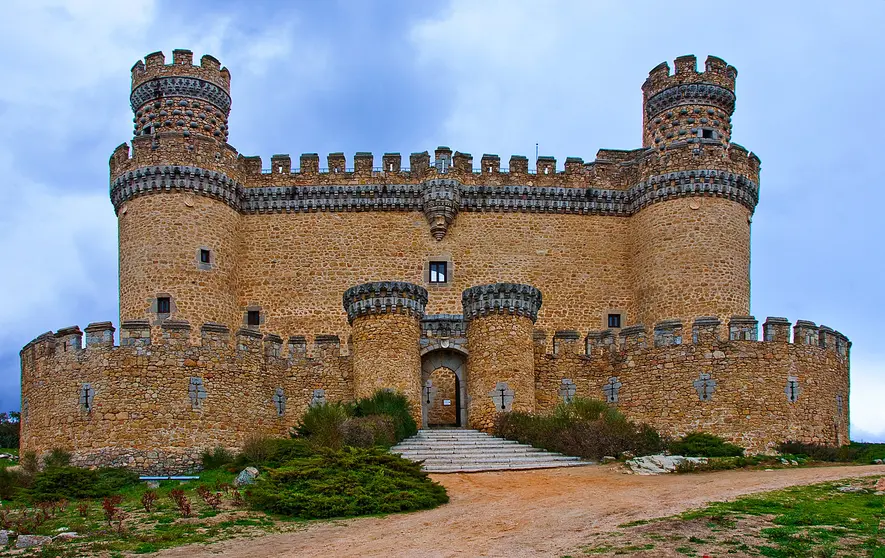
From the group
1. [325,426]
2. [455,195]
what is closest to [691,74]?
[455,195]

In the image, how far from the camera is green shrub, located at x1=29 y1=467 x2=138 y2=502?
1955 cm

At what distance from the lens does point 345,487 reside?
1689cm

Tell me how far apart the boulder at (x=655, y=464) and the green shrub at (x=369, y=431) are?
4.82 metres

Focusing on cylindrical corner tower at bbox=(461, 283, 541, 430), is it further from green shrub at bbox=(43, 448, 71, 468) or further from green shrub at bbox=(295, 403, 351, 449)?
green shrub at bbox=(43, 448, 71, 468)

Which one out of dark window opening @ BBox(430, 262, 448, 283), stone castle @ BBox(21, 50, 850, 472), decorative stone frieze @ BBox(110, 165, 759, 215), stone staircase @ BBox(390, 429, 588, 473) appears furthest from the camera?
dark window opening @ BBox(430, 262, 448, 283)

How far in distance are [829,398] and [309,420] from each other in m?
12.7

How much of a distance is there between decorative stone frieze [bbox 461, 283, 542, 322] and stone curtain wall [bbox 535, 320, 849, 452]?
2.14m

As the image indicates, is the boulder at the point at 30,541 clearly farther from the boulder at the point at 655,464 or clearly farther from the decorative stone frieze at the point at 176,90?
the decorative stone frieze at the point at 176,90

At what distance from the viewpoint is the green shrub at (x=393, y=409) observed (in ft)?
79.1

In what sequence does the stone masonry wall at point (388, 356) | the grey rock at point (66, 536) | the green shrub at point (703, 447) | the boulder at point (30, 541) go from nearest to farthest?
the boulder at point (30, 541)
the grey rock at point (66, 536)
the green shrub at point (703, 447)
the stone masonry wall at point (388, 356)

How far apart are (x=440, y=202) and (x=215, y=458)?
12.9 metres

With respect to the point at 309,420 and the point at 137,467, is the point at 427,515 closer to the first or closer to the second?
the point at 309,420

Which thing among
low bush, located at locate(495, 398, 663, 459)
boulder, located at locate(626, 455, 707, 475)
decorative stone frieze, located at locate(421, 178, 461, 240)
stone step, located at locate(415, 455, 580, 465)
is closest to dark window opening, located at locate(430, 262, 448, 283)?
decorative stone frieze, located at locate(421, 178, 461, 240)

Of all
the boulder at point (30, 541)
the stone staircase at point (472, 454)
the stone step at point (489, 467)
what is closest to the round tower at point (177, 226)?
the stone staircase at point (472, 454)
